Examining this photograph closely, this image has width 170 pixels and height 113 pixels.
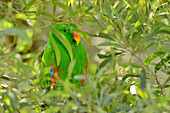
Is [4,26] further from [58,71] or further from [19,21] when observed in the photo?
[19,21]

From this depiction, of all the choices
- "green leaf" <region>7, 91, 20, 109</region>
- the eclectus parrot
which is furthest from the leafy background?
the eclectus parrot

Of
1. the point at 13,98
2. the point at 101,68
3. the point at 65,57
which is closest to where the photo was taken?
the point at 13,98

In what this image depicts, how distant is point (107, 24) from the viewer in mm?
667

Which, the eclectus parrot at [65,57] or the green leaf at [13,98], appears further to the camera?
the eclectus parrot at [65,57]

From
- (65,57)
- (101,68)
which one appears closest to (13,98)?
(101,68)

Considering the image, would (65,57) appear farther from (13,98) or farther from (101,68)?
(13,98)

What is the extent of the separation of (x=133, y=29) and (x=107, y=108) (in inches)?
8.4

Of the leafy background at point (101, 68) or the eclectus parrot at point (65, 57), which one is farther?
the eclectus parrot at point (65, 57)

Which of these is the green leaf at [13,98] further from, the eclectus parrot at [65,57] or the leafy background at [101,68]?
the eclectus parrot at [65,57]

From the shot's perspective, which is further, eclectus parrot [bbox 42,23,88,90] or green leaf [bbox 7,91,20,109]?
eclectus parrot [bbox 42,23,88,90]

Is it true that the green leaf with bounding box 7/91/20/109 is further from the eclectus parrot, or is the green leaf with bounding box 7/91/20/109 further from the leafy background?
the eclectus parrot

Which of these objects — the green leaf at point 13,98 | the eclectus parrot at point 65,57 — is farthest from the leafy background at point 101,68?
the eclectus parrot at point 65,57

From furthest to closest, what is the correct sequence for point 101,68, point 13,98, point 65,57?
point 65,57 < point 101,68 < point 13,98

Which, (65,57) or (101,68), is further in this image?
(65,57)
